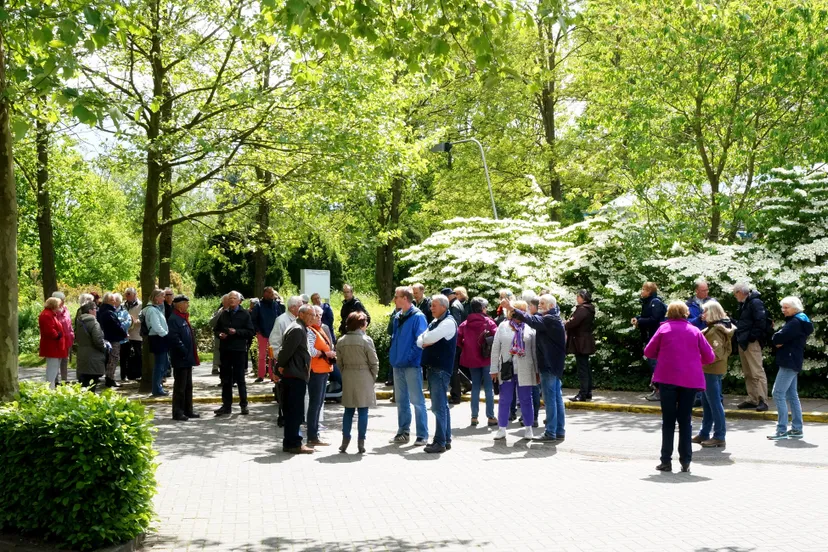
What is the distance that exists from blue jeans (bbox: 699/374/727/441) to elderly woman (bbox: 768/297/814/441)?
3.27 feet

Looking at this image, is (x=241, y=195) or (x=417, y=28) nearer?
(x=417, y=28)

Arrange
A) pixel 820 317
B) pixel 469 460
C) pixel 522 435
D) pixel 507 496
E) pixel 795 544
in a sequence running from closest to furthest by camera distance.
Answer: pixel 795 544
pixel 507 496
pixel 469 460
pixel 522 435
pixel 820 317

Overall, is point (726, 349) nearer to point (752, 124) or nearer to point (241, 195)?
point (752, 124)

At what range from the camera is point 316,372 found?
12.1m

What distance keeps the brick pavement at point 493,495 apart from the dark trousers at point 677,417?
25cm

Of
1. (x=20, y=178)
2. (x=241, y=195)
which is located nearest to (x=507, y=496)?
(x=241, y=195)

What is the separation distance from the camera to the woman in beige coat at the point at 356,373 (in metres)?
11.6

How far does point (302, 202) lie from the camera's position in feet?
66.7

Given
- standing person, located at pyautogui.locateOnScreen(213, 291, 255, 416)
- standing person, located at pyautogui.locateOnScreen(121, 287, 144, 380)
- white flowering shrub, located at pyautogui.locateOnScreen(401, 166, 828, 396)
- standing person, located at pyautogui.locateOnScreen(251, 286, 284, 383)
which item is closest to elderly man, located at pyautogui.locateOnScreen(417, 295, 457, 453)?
standing person, located at pyautogui.locateOnScreen(213, 291, 255, 416)

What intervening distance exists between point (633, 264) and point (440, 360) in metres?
8.43

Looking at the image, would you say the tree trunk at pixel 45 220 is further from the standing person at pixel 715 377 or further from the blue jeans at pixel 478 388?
the standing person at pixel 715 377

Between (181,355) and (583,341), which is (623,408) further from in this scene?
(181,355)

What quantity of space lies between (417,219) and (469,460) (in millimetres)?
28902

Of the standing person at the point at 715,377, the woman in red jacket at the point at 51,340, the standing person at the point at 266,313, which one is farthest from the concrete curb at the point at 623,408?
the standing person at the point at 715,377
